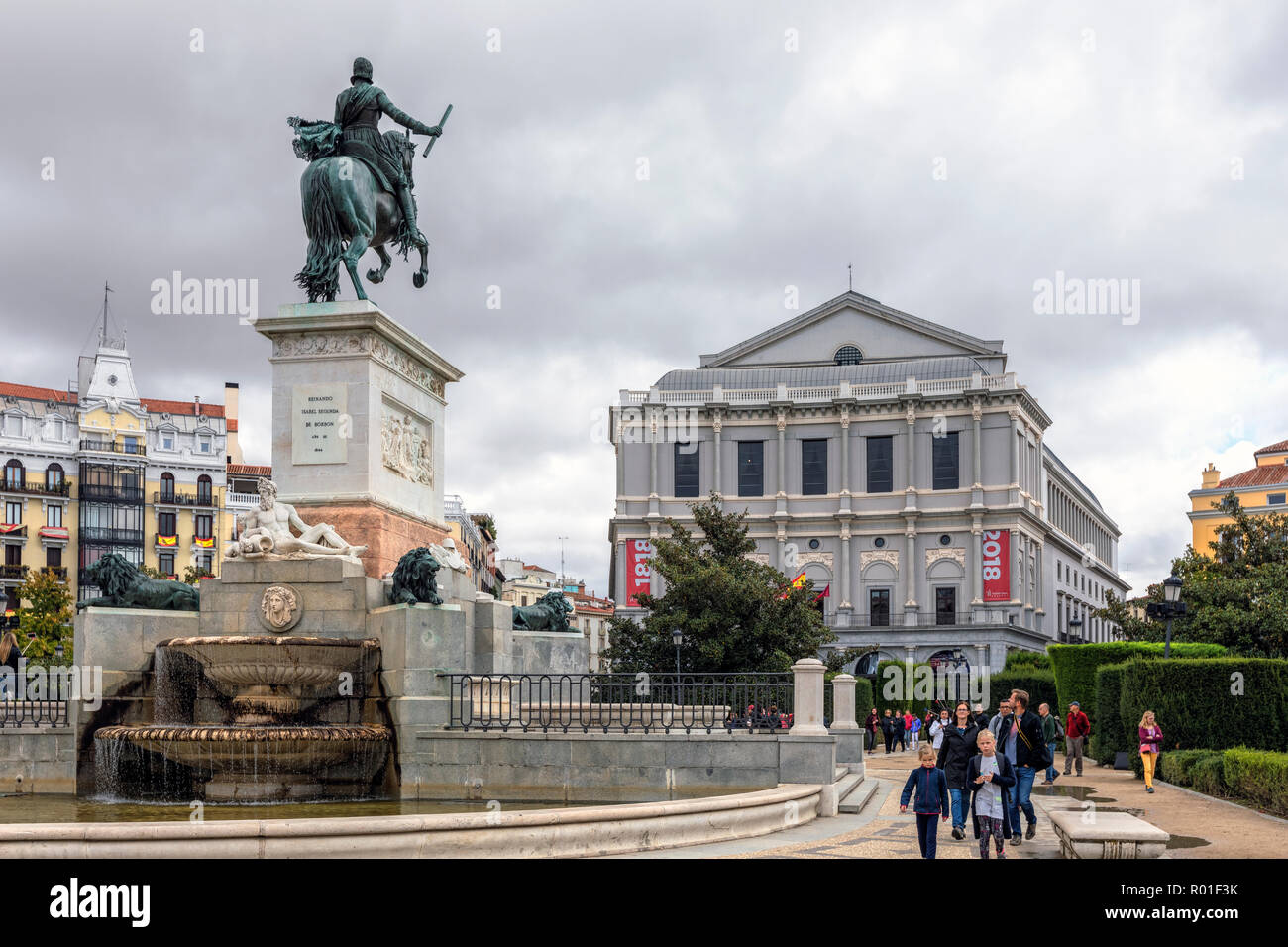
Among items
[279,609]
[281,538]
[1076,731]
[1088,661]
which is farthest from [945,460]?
[279,609]

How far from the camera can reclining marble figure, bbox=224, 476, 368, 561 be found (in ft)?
51.7

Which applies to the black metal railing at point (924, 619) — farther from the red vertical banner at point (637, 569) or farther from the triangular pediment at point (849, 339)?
the triangular pediment at point (849, 339)

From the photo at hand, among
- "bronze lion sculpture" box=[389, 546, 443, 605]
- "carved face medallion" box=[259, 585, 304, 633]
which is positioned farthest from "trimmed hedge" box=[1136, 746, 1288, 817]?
"carved face medallion" box=[259, 585, 304, 633]

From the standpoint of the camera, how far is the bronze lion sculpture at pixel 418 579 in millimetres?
15102

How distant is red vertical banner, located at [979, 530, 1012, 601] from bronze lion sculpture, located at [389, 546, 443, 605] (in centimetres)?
7102

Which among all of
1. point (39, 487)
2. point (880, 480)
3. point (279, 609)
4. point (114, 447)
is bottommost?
point (279, 609)

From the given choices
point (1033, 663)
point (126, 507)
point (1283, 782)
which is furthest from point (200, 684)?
point (126, 507)

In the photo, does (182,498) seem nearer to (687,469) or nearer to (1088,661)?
(687,469)

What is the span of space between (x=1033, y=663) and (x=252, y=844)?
1973 inches

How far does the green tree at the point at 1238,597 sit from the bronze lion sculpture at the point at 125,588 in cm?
2511

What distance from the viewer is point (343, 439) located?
16.6m

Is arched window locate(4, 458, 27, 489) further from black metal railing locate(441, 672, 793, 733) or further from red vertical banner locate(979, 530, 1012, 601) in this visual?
black metal railing locate(441, 672, 793, 733)

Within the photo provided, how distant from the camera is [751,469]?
87812 millimetres

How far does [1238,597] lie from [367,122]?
31.6 meters
